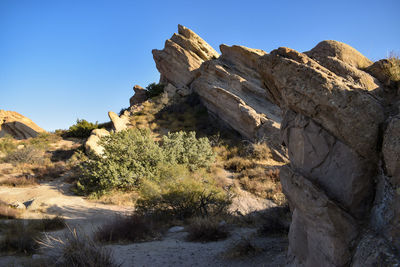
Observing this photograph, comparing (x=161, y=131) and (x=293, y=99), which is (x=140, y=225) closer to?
(x=293, y=99)

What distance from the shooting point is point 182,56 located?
22469 millimetres

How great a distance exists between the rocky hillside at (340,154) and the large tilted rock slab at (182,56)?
63.7 ft

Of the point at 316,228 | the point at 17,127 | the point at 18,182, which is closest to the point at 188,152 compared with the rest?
the point at 18,182

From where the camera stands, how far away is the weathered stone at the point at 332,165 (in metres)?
2.64

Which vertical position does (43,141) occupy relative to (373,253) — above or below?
above

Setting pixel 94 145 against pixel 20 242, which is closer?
pixel 20 242

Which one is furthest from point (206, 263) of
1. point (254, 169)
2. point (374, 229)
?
point (254, 169)

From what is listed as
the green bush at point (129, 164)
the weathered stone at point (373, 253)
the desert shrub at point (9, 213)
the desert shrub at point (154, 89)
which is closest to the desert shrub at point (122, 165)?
the green bush at point (129, 164)

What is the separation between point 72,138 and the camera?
62.1ft

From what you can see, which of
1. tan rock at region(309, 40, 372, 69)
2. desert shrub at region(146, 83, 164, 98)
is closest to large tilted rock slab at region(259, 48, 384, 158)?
tan rock at region(309, 40, 372, 69)

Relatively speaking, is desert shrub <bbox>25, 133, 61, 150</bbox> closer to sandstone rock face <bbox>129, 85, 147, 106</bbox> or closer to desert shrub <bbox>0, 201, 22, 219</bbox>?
sandstone rock face <bbox>129, 85, 147, 106</bbox>

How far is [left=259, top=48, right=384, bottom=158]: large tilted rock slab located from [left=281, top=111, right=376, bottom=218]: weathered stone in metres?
0.10

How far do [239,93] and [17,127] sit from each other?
2188cm

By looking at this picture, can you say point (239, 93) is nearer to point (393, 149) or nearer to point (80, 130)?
point (80, 130)
